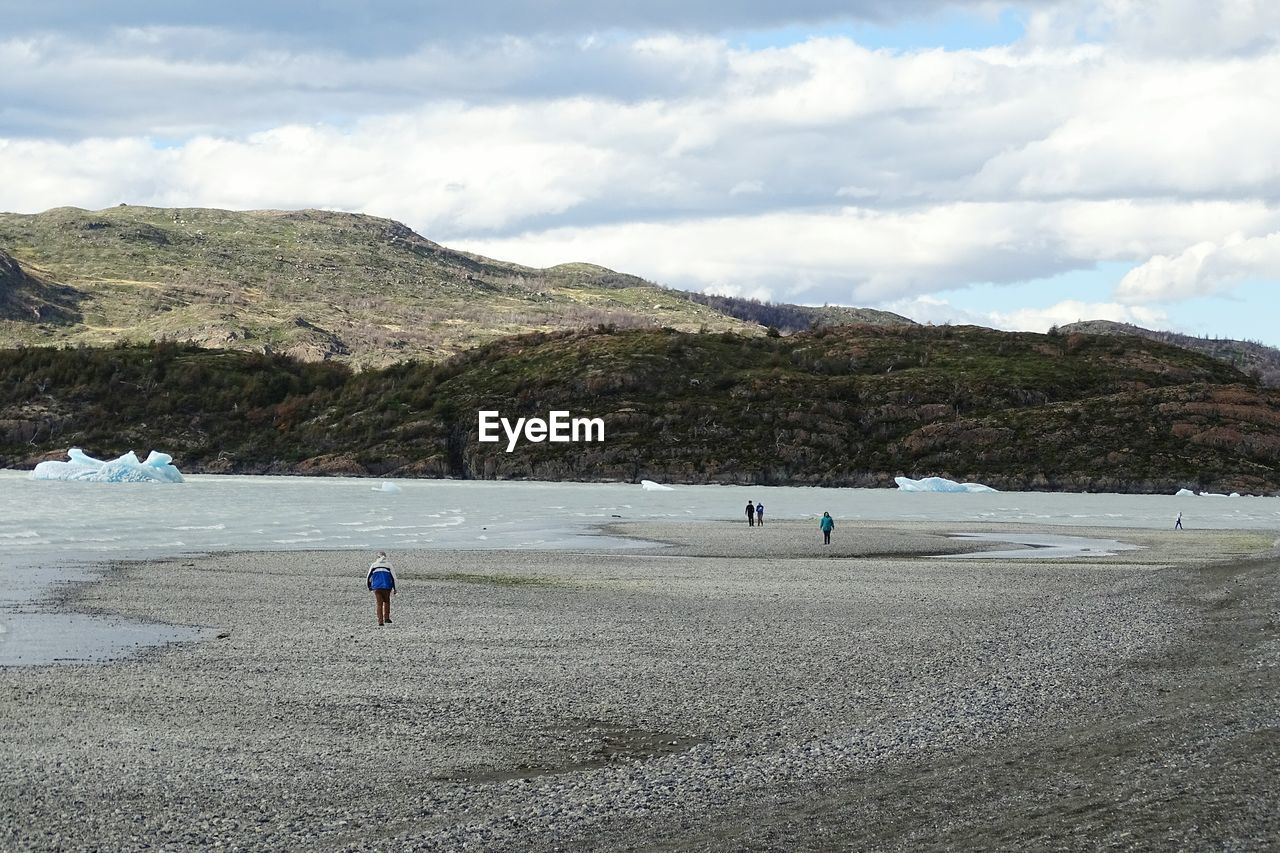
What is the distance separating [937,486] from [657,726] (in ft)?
452

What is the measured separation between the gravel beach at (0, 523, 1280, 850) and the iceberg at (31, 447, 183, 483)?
101 meters

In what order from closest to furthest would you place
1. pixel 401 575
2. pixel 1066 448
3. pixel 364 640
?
1. pixel 364 640
2. pixel 401 575
3. pixel 1066 448

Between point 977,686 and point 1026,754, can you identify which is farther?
point 977,686

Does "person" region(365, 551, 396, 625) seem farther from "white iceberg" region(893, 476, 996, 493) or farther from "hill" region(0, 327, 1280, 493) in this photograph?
"hill" region(0, 327, 1280, 493)

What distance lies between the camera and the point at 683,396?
194 m

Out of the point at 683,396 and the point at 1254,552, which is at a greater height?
the point at 683,396

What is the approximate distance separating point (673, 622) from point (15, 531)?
4138 centimetres

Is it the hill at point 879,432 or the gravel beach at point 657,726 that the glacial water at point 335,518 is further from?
the hill at point 879,432

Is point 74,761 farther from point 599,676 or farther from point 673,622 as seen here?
point 673,622

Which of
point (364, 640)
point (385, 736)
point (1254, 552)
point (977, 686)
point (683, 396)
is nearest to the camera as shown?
point (385, 736)

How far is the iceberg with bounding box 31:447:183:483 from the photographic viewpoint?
422ft

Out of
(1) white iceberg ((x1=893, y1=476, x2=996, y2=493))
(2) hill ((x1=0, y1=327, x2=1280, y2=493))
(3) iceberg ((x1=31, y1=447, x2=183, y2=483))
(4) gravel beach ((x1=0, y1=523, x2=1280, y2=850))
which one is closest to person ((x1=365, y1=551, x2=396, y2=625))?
(4) gravel beach ((x1=0, y1=523, x2=1280, y2=850))

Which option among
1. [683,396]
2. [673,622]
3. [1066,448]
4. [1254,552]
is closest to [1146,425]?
[1066,448]

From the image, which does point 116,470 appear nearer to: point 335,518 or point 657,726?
point 335,518
